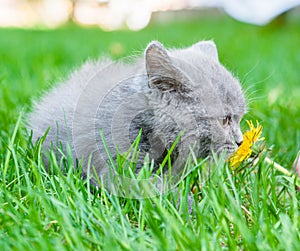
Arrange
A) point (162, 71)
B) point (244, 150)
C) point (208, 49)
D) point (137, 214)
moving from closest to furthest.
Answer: point (137, 214) → point (162, 71) → point (244, 150) → point (208, 49)

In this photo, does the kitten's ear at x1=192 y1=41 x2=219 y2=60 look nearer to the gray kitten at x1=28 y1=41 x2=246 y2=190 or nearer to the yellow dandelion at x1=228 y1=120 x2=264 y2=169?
the gray kitten at x1=28 y1=41 x2=246 y2=190

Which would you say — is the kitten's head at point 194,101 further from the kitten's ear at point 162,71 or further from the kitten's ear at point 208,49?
the kitten's ear at point 208,49

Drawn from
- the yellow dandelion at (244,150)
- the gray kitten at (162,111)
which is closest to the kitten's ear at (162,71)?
the gray kitten at (162,111)

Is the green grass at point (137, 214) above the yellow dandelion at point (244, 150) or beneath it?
beneath

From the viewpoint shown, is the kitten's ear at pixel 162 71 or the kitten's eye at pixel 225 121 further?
the kitten's eye at pixel 225 121

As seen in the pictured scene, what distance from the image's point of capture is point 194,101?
2.07m

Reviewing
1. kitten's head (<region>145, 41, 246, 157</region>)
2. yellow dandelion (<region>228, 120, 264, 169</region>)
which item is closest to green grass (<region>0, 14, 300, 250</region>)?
yellow dandelion (<region>228, 120, 264, 169</region>)

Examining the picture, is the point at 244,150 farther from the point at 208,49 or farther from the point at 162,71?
the point at 208,49

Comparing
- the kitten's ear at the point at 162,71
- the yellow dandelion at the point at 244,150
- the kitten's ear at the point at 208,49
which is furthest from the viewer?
the kitten's ear at the point at 208,49

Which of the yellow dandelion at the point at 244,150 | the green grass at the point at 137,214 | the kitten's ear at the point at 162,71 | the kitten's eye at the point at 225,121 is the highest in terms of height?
the kitten's ear at the point at 162,71

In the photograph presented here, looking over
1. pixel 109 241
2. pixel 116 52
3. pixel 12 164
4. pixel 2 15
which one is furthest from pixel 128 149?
pixel 2 15

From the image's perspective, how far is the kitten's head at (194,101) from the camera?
6.59 ft

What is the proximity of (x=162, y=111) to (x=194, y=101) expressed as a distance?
0.13m

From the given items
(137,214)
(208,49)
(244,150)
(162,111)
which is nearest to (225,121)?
(244,150)
